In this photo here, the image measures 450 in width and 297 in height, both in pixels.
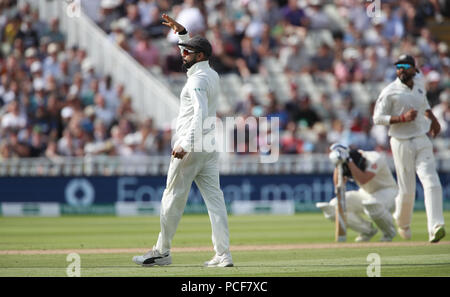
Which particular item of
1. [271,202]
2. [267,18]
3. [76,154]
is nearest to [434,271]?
[271,202]

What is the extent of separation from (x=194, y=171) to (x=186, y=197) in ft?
0.94

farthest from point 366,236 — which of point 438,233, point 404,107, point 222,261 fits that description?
point 222,261

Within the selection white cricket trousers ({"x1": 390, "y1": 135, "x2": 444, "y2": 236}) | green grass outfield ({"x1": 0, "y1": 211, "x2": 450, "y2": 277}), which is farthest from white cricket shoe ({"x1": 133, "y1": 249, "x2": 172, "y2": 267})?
white cricket trousers ({"x1": 390, "y1": 135, "x2": 444, "y2": 236})

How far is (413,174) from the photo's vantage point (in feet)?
41.5

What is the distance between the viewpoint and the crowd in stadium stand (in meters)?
22.3

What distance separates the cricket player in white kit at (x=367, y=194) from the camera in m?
13.1

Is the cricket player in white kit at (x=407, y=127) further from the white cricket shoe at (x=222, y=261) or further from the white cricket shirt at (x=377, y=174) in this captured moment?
the white cricket shoe at (x=222, y=261)

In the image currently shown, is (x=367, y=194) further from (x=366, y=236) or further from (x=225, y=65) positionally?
(x=225, y=65)

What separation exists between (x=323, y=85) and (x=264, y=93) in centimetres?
165

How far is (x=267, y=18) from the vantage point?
84.4 ft

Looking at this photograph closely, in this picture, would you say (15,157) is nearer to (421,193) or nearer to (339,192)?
(421,193)

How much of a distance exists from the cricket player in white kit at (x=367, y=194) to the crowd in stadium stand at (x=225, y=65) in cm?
801

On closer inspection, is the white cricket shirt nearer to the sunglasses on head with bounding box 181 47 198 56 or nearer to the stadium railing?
the sunglasses on head with bounding box 181 47 198 56

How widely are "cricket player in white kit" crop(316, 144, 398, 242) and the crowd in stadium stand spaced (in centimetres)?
801
